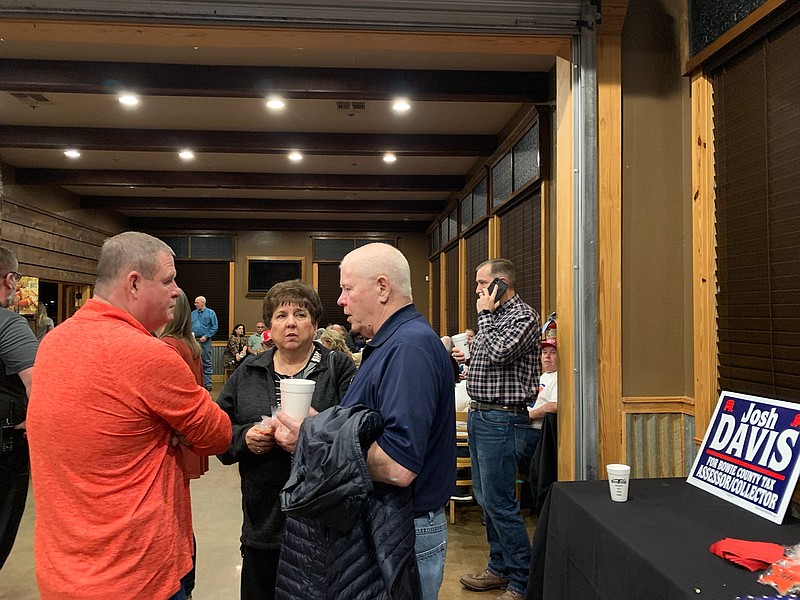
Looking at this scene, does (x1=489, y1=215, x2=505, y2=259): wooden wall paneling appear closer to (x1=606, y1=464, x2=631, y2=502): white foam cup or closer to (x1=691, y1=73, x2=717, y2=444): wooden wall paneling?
(x1=691, y1=73, x2=717, y2=444): wooden wall paneling

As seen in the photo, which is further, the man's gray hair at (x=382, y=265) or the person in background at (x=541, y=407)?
the person in background at (x=541, y=407)

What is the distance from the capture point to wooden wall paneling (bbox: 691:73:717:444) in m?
2.45

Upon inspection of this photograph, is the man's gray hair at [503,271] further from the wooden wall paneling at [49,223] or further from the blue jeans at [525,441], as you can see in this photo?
the wooden wall paneling at [49,223]

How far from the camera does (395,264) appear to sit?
1.67m

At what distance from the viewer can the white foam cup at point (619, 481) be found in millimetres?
1962

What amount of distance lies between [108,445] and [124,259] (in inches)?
17.9

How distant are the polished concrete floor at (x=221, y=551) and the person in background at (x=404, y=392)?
5.82ft

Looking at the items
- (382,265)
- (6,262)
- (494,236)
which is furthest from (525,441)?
(494,236)

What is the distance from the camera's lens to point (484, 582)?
3.22 metres

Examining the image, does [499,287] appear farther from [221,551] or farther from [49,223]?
[49,223]

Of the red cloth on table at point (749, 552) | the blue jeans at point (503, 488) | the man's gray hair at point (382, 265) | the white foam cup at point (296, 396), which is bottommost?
the blue jeans at point (503, 488)

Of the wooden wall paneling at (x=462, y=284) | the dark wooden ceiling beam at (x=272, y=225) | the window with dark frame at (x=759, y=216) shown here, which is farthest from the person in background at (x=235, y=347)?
the window with dark frame at (x=759, y=216)

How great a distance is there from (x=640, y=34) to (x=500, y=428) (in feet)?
6.42

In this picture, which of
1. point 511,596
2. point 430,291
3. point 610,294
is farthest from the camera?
point 430,291
